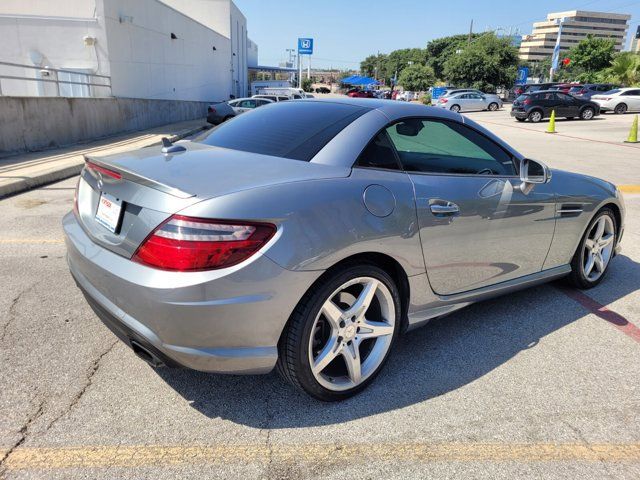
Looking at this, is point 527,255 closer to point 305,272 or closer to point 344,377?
point 344,377

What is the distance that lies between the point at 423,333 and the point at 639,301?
7.00ft

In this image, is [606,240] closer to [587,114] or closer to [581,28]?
[587,114]

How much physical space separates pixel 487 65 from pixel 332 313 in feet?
188

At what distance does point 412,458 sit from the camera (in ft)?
7.45

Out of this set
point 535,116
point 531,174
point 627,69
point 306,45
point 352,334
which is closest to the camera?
point 352,334

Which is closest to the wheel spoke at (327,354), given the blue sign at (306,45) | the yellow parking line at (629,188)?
the yellow parking line at (629,188)

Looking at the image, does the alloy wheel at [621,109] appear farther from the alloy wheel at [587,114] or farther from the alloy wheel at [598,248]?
the alloy wheel at [598,248]

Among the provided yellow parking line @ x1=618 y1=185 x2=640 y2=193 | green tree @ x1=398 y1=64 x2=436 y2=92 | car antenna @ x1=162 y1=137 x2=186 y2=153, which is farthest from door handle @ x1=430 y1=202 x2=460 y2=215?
green tree @ x1=398 y1=64 x2=436 y2=92

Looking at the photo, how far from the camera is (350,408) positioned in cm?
262

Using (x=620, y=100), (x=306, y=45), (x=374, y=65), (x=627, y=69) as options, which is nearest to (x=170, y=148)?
(x=620, y=100)

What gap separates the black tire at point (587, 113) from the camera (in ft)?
91.4

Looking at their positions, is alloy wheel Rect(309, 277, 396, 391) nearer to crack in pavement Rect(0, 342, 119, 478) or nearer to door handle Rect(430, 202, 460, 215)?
door handle Rect(430, 202, 460, 215)

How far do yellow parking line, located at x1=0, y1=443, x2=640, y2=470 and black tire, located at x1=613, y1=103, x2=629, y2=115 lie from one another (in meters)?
35.4

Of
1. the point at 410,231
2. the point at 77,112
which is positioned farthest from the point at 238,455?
the point at 77,112
